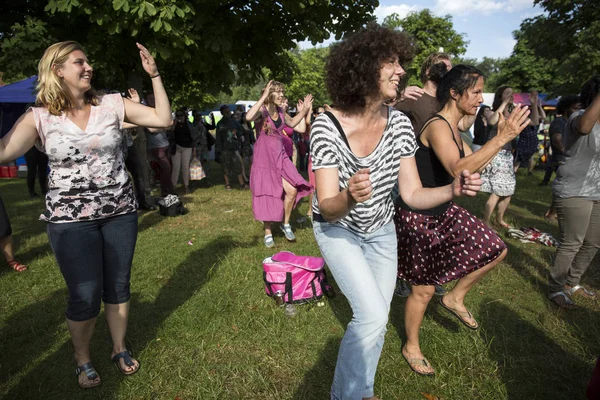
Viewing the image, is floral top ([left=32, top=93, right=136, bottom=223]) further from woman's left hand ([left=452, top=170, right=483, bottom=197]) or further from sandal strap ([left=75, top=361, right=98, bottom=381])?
woman's left hand ([left=452, top=170, right=483, bottom=197])

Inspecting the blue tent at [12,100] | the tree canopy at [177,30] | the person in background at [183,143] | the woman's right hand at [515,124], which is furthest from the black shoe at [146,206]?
the blue tent at [12,100]

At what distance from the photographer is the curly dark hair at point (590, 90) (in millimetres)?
3508

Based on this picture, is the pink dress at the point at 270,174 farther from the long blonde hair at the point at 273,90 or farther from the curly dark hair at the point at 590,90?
the curly dark hair at the point at 590,90

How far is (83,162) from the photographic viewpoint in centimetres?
257

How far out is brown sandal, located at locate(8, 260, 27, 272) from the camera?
4.98 metres

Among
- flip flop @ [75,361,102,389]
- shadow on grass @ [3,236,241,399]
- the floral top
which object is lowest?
shadow on grass @ [3,236,241,399]

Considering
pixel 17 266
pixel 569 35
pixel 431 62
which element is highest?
pixel 569 35

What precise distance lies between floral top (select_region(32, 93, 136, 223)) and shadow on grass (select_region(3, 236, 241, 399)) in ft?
4.03

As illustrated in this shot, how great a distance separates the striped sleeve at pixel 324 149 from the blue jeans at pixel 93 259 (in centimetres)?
149

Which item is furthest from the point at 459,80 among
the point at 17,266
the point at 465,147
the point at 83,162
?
the point at 17,266

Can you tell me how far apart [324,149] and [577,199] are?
2.87 metres

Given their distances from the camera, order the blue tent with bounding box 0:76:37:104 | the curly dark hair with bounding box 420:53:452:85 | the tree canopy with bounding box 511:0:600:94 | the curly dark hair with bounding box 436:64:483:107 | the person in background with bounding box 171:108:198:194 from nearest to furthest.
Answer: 1. the curly dark hair with bounding box 436:64:483:107
2. the curly dark hair with bounding box 420:53:452:85
3. the person in background with bounding box 171:108:198:194
4. the blue tent with bounding box 0:76:37:104
5. the tree canopy with bounding box 511:0:600:94

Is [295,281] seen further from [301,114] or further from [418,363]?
[301,114]

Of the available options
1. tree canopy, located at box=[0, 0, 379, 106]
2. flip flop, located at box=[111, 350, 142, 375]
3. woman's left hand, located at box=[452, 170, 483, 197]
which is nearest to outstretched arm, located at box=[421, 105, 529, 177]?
woman's left hand, located at box=[452, 170, 483, 197]
